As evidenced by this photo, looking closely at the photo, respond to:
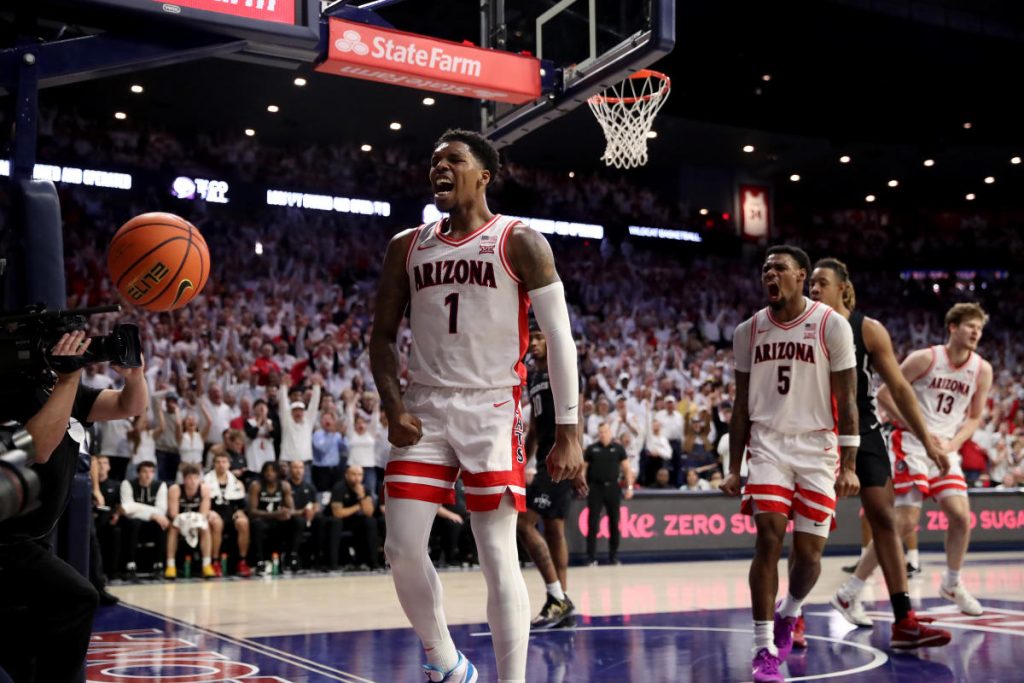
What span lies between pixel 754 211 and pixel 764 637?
23.5m

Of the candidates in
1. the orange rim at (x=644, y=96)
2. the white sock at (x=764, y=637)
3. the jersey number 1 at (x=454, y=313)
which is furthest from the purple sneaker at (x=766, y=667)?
the orange rim at (x=644, y=96)

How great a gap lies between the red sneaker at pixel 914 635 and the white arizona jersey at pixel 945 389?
7.44ft

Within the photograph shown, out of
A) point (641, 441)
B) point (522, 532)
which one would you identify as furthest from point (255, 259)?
point (522, 532)

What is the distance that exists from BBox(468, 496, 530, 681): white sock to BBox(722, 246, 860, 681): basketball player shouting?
1.92 metres

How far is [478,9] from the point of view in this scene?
995 centimetres

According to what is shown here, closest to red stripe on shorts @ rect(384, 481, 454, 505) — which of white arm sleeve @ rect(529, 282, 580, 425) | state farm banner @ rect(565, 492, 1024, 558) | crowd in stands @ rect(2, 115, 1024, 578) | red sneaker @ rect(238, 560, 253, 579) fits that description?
white arm sleeve @ rect(529, 282, 580, 425)

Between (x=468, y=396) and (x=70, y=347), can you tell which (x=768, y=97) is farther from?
(x=70, y=347)

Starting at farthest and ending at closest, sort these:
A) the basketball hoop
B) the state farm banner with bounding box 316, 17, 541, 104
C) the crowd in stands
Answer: the crowd in stands, the basketball hoop, the state farm banner with bounding box 316, 17, 541, 104

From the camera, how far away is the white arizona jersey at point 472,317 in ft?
13.8

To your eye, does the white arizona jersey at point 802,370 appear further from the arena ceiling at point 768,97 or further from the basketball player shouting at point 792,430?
the arena ceiling at point 768,97

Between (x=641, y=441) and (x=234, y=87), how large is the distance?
35.4 ft

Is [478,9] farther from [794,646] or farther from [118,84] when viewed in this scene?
[118,84]

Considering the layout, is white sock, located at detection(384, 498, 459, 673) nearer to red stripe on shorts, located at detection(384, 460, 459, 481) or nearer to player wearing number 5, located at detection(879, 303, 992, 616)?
red stripe on shorts, located at detection(384, 460, 459, 481)

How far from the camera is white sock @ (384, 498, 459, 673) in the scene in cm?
407
